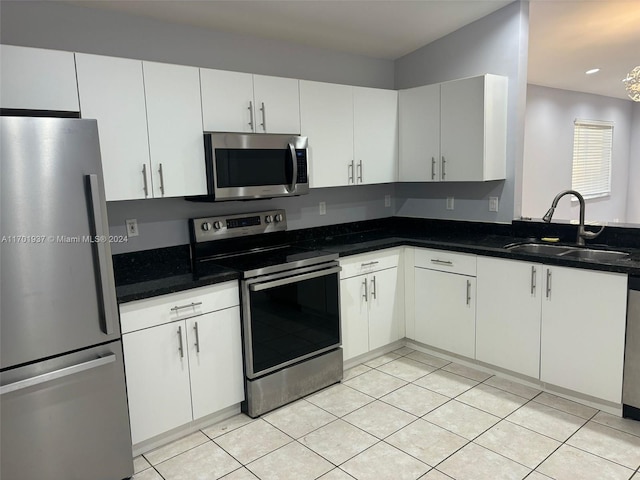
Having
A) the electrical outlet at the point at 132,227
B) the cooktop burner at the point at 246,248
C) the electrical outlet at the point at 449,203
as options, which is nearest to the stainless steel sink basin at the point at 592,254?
the electrical outlet at the point at 449,203

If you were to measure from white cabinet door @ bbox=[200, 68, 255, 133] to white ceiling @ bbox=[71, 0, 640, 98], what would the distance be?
0.42 metres

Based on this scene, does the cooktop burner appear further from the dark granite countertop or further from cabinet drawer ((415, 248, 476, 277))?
cabinet drawer ((415, 248, 476, 277))

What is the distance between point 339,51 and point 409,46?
0.63 metres

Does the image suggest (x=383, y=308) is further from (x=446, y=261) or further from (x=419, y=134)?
(x=419, y=134)

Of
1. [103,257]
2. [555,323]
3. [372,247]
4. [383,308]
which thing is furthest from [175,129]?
Result: [555,323]

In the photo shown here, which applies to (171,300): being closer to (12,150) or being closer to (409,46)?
(12,150)

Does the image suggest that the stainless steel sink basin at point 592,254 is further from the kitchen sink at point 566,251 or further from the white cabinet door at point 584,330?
the white cabinet door at point 584,330

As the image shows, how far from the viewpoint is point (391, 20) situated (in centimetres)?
331

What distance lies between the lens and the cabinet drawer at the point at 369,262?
322cm

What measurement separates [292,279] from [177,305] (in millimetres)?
698

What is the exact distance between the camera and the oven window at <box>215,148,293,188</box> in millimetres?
2727

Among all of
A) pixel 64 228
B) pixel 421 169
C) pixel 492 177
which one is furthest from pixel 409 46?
pixel 64 228

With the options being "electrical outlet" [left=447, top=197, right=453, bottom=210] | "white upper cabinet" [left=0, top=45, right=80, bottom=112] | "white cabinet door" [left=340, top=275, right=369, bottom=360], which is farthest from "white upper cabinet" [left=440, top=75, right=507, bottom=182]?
"white upper cabinet" [left=0, top=45, right=80, bottom=112]

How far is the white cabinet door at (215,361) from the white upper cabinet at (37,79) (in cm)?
128
